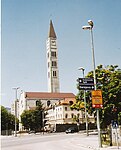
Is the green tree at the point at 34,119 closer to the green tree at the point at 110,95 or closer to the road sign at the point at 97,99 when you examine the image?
the green tree at the point at 110,95

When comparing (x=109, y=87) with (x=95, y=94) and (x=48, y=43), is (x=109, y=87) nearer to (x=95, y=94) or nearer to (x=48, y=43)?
(x=95, y=94)

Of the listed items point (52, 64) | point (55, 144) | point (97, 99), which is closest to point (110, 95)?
point (55, 144)

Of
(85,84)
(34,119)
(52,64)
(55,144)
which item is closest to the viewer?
(85,84)

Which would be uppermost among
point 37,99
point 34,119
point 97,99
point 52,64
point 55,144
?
point 52,64

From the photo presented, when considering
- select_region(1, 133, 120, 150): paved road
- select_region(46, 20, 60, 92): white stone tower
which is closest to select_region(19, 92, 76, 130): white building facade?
select_region(46, 20, 60, 92): white stone tower

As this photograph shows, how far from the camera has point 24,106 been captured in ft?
411

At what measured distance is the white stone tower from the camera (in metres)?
156

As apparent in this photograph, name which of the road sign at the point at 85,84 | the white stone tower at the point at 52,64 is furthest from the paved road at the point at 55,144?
the white stone tower at the point at 52,64

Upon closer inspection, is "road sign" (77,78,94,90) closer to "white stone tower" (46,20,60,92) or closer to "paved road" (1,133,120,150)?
"paved road" (1,133,120,150)

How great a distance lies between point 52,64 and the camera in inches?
6299

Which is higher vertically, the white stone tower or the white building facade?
the white stone tower

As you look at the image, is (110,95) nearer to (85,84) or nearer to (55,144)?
(55,144)

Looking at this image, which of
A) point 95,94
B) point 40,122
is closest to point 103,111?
point 95,94

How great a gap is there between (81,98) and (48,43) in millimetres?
124052
